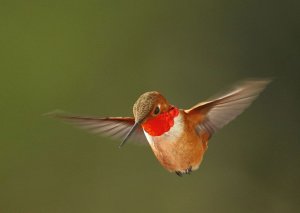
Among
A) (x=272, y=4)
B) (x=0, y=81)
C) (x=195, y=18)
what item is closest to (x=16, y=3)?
(x=0, y=81)

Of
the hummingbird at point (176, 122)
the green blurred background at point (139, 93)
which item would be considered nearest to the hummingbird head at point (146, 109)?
the hummingbird at point (176, 122)

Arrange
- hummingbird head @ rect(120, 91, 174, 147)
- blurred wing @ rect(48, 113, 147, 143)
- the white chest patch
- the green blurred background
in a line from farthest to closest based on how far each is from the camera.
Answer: the green blurred background → blurred wing @ rect(48, 113, 147, 143) → the white chest patch → hummingbird head @ rect(120, 91, 174, 147)

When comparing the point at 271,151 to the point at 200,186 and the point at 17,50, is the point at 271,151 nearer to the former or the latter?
the point at 200,186

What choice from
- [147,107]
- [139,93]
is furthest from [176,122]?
[139,93]

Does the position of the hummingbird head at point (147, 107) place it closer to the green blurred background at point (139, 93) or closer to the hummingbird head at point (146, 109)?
the hummingbird head at point (146, 109)

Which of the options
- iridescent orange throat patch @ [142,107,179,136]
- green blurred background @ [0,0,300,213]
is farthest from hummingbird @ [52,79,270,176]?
green blurred background @ [0,0,300,213]

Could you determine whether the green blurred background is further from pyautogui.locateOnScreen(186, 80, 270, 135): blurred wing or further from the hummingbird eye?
the hummingbird eye
